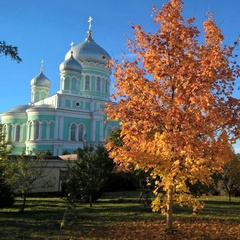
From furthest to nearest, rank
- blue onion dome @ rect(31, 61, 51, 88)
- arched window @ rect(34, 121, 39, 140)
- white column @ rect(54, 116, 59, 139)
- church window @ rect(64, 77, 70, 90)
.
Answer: blue onion dome @ rect(31, 61, 51, 88), church window @ rect(64, 77, 70, 90), arched window @ rect(34, 121, 39, 140), white column @ rect(54, 116, 59, 139)

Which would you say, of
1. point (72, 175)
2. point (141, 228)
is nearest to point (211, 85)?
point (141, 228)

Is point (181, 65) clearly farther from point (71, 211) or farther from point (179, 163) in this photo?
point (71, 211)

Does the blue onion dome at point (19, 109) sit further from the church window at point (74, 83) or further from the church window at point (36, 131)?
the church window at point (74, 83)

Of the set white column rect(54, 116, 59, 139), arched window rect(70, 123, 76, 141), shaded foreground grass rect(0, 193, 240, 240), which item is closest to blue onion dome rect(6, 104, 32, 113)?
white column rect(54, 116, 59, 139)

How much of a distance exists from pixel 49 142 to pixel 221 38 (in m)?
42.1

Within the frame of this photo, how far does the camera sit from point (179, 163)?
8336 mm

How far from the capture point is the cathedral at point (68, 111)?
4909cm

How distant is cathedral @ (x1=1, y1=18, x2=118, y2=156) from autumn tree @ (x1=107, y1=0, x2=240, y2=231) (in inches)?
1437

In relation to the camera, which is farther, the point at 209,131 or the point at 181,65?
the point at 181,65

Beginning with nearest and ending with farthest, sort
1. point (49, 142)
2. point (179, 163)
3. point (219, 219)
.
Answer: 1. point (179, 163)
2. point (219, 219)
3. point (49, 142)

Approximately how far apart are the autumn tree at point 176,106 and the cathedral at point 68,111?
36.5 meters

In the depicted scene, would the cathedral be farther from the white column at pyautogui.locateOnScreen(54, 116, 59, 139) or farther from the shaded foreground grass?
the shaded foreground grass

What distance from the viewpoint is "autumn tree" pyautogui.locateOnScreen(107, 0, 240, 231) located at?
26.0 feet

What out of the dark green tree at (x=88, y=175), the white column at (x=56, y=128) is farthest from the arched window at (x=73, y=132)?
the dark green tree at (x=88, y=175)
